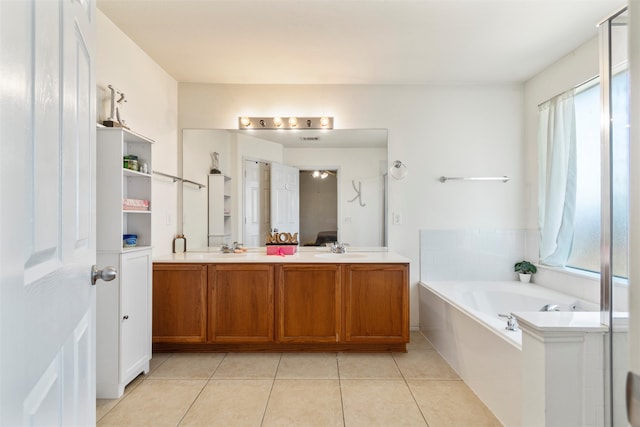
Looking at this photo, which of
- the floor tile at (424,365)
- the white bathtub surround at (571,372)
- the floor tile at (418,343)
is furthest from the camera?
the floor tile at (418,343)

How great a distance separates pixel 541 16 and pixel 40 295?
2837mm

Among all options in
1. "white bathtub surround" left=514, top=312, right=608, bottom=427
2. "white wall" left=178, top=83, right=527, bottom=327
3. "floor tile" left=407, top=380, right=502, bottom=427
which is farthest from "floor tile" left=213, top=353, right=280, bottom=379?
"white bathtub surround" left=514, top=312, right=608, bottom=427

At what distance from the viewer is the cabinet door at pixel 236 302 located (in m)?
2.79

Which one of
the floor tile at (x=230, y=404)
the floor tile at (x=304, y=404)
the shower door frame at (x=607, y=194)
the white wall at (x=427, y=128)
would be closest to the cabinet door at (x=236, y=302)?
the floor tile at (x=230, y=404)

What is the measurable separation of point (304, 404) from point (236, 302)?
39.2 inches

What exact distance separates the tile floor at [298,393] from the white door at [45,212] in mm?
1254

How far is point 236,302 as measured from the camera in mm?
2793

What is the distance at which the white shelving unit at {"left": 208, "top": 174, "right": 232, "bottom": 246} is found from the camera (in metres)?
3.34

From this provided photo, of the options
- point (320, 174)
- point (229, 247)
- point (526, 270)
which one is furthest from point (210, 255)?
point (526, 270)

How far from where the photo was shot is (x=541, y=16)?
2234 millimetres

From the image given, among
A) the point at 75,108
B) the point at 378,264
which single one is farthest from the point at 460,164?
the point at 75,108

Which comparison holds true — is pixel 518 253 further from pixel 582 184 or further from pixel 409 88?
pixel 409 88

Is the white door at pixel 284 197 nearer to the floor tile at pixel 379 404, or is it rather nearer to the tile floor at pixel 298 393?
the tile floor at pixel 298 393

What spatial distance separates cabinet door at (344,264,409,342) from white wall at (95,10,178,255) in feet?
5.41
